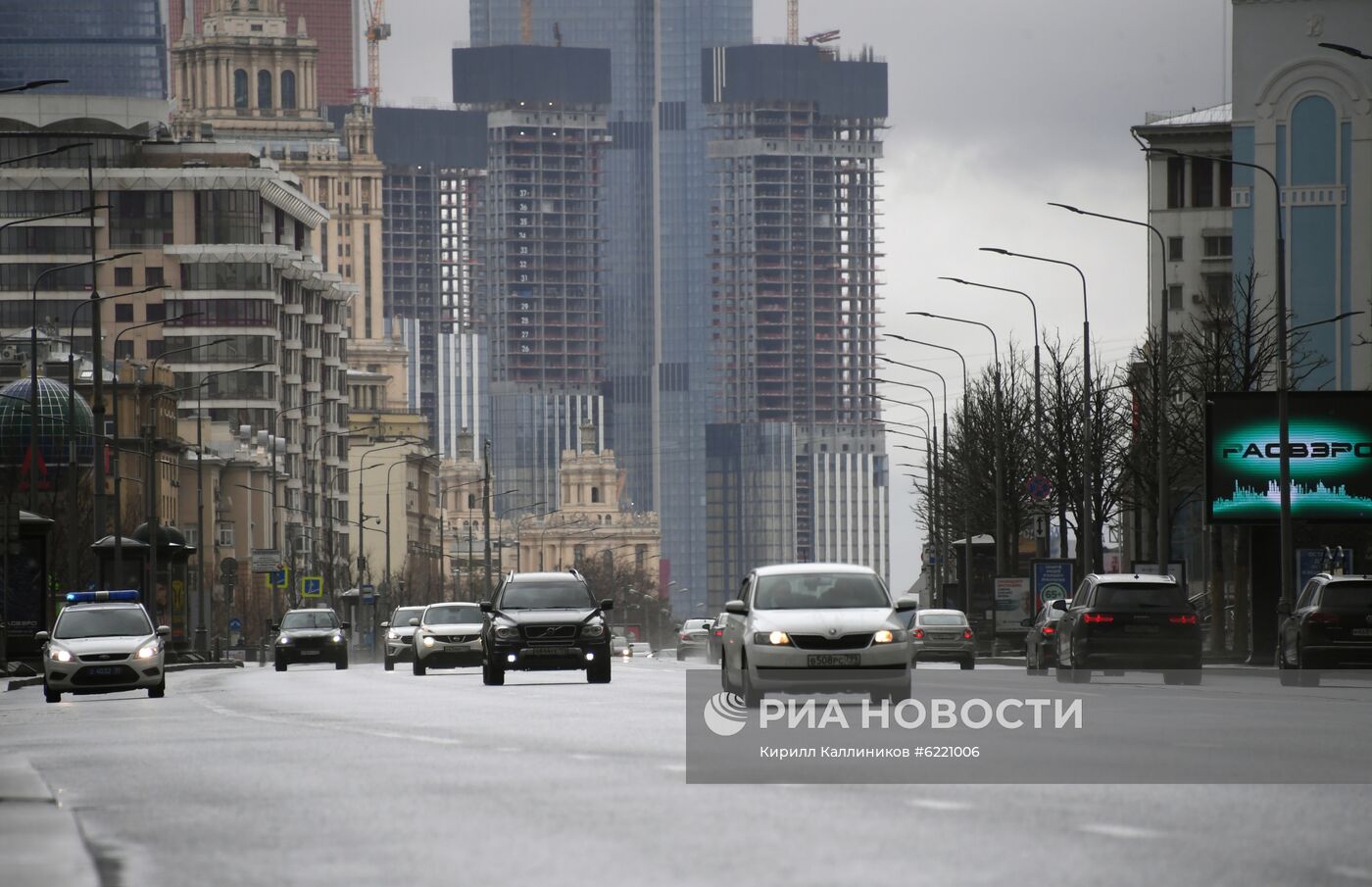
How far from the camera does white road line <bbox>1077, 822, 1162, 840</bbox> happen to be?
1226 cm

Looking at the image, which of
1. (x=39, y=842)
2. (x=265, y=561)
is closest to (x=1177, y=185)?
(x=265, y=561)

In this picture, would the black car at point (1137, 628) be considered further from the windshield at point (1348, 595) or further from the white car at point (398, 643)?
the white car at point (398, 643)

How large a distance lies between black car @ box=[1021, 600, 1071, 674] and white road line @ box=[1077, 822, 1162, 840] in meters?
31.4

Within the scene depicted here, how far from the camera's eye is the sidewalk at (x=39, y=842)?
35.9 ft

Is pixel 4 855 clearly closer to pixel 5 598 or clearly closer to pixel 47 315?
pixel 5 598

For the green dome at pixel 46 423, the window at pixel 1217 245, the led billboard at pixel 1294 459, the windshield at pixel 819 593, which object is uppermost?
the window at pixel 1217 245

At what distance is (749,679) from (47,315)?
5983 inches

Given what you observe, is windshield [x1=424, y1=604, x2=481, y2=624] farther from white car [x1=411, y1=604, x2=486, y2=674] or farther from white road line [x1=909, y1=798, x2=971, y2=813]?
white road line [x1=909, y1=798, x2=971, y2=813]

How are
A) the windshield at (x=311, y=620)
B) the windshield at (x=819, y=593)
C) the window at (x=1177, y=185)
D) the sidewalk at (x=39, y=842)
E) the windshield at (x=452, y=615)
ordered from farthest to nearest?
1. the window at (x=1177, y=185)
2. the windshield at (x=311, y=620)
3. the windshield at (x=452, y=615)
4. the windshield at (x=819, y=593)
5. the sidewalk at (x=39, y=842)

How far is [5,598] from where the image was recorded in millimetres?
52000

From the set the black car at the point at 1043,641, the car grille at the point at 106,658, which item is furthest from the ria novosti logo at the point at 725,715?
the black car at the point at 1043,641

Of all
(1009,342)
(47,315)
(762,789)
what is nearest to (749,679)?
(762,789)

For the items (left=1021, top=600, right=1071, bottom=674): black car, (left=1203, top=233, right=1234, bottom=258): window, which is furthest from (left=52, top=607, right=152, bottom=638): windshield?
(left=1203, top=233, right=1234, bottom=258): window

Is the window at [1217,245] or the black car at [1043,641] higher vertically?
the window at [1217,245]
